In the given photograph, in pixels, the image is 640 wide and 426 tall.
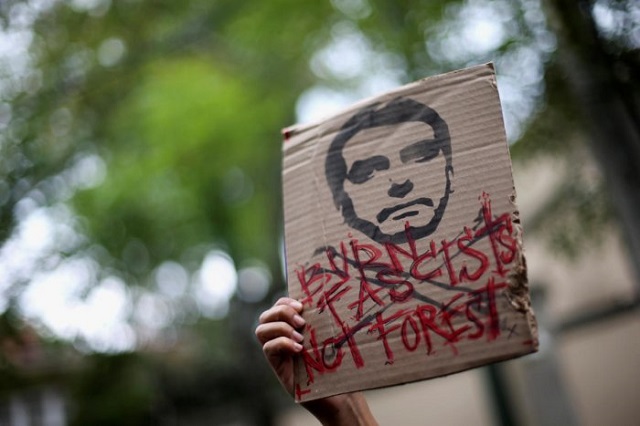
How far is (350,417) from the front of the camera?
2.10 meters

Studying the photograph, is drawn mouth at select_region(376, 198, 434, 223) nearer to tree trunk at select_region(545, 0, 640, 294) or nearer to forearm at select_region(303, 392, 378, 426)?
forearm at select_region(303, 392, 378, 426)

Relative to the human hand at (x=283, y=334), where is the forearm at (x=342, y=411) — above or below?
below

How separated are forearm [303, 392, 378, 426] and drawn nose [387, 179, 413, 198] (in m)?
0.62

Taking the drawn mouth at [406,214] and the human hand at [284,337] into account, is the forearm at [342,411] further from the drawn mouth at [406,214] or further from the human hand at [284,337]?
the drawn mouth at [406,214]

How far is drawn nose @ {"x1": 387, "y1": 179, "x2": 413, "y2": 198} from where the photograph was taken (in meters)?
1.90

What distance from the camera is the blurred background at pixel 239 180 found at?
4594mm

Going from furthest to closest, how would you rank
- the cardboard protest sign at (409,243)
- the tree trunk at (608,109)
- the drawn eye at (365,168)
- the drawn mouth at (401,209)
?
1. the tree trunk at (608,109)
2. the drawn eye at (365,168)
3. the drawn mouth at (401,209)
4. the cardboard protest sign at (409,243)

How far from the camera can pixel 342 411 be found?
209cm

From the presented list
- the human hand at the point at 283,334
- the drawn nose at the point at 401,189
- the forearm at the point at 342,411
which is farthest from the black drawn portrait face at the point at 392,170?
the forearm at the point at 342,411

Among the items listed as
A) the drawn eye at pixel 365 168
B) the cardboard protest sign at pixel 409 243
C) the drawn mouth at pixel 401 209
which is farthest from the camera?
the drawn eye at pixel 365 168

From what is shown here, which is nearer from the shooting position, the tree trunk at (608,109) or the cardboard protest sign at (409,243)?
the cardboard protest sign at (409,243)

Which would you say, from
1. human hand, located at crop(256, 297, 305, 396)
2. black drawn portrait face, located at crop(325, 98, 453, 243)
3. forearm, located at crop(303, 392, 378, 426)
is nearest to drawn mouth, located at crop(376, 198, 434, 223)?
black drawn portrait face, located at crop(325, 98, 453, 243)

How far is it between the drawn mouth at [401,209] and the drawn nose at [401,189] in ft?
0.10

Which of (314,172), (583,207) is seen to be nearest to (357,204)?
(314,172)
